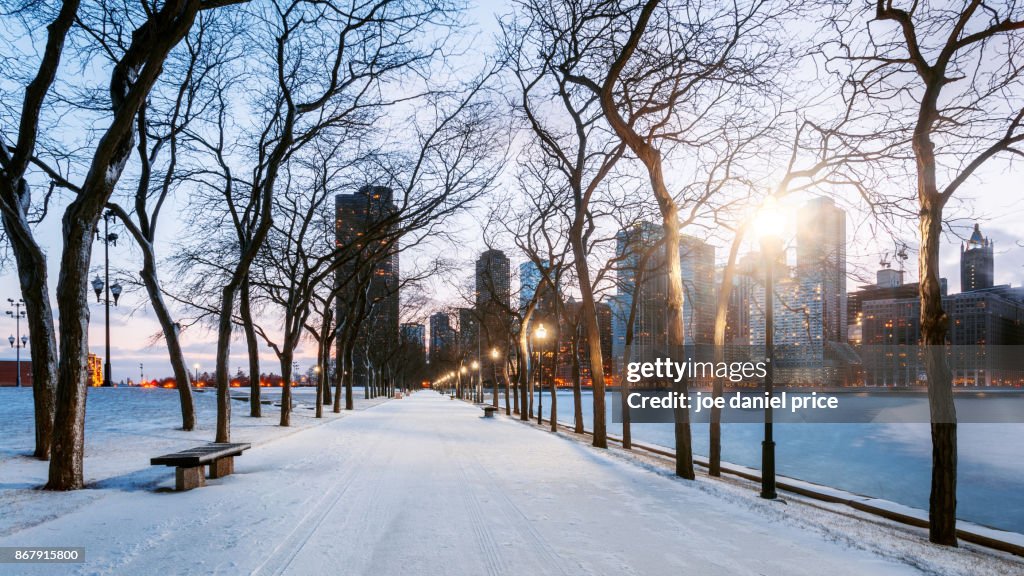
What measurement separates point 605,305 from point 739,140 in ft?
56.1

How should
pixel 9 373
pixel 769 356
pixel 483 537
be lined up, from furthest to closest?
pixel 9 373 → pixel 769 356 → pixel 483 537

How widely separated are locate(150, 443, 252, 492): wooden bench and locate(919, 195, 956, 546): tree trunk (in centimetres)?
1065

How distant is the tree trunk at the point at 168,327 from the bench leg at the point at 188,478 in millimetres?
9121

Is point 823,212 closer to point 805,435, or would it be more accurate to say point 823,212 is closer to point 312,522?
point 312,522

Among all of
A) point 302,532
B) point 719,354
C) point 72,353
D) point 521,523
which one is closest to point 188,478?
point 72,353

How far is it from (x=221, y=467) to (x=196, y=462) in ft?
4.90

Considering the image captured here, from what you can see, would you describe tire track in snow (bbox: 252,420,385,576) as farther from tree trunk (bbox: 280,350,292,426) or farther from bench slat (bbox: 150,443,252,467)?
tree trunk (bbox: 280,350,292,426)

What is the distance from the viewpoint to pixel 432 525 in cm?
677

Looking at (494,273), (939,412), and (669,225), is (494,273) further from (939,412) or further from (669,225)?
(939,412)

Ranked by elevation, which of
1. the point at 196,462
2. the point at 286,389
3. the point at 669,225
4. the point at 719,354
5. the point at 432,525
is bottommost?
the point at 286,389

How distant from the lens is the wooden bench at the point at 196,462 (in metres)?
8.35

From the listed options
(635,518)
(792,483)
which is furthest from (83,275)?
(792,483)

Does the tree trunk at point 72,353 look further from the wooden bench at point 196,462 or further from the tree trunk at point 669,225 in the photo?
the tree trunk at point 669,225

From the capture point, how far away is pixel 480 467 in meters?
11.5
